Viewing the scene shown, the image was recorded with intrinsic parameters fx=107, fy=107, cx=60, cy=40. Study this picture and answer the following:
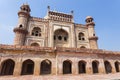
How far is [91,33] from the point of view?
2661 centimetres

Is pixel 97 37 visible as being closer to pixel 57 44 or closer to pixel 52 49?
pixel 57 44

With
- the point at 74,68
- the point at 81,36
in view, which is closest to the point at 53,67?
the point at 74,68

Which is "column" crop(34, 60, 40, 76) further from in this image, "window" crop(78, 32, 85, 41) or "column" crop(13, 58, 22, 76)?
"window" crop(78, 32, 85, 41)

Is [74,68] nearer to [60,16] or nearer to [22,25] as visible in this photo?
[22,25]

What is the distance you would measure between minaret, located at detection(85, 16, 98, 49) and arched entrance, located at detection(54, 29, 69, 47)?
5.85m

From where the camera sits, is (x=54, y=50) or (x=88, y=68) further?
(x=88, y=68)

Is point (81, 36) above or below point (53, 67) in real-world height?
above

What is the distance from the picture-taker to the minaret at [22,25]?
818 inches

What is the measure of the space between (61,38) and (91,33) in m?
7.64

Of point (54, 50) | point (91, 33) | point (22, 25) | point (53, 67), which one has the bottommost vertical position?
point (53, 67)

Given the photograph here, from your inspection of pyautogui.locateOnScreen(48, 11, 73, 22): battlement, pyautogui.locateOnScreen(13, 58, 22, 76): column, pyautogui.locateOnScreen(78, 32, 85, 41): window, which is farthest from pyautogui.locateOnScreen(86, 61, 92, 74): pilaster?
pyautogui.locateOnScreen(48, 11, 73, 22): battlement

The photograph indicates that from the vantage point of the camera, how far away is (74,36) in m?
25.5

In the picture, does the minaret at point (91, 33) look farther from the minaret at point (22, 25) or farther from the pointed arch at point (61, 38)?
the minaret at point (22, 25)

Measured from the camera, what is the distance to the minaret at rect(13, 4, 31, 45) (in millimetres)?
20777
